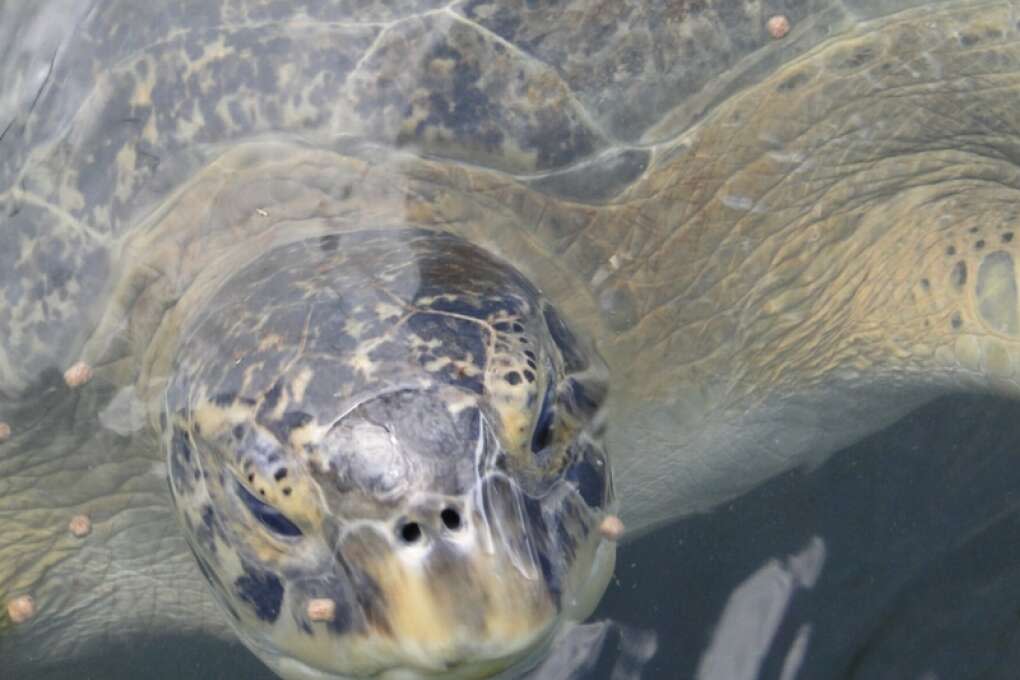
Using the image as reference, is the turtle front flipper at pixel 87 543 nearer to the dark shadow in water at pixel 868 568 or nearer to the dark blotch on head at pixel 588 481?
the dark shadow in water at pixel 868 568

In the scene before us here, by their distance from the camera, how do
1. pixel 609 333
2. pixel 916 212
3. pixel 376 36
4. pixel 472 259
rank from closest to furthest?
pixel 472 259 < pixel 376 36 < pixel 609 333 < pixel 916 212

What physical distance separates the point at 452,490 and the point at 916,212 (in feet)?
5.12

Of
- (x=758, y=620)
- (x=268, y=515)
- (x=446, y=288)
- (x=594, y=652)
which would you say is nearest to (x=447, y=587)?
(x=268, y=515)

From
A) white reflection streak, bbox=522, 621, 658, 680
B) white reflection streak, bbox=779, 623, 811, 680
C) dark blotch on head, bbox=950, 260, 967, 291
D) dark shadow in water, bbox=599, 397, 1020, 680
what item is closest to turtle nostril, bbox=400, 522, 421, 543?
white reflection streak, bbox=522, 621, 658, 680

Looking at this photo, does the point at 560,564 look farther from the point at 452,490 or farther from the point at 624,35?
the point at 624,35

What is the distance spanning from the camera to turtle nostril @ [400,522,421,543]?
183 cm

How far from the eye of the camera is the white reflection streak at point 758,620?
269 cm

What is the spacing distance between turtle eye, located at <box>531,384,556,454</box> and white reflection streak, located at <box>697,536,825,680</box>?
0.90 metres

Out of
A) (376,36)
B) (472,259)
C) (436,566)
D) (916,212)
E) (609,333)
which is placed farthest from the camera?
(916,212)

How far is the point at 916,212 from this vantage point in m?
2.88

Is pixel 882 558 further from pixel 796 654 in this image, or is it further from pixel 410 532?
pixel 410 532

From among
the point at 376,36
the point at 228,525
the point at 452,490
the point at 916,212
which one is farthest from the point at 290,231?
the point at 916,212

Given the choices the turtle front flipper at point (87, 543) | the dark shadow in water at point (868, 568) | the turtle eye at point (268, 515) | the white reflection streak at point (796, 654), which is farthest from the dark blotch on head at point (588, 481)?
the turtle front flipper at point (87, 543)

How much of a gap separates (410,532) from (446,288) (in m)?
0.46
